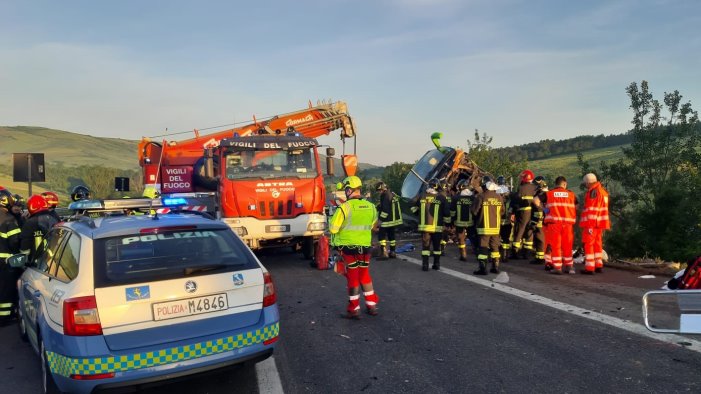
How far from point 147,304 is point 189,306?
0.30 metres

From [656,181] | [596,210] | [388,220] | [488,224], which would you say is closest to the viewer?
[596,210]

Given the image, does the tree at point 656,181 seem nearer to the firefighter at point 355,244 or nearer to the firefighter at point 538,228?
the firefighter at point 538,228

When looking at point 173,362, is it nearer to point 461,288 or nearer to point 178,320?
point 178,320

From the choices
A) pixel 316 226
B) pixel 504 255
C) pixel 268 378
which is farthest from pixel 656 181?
pixel 268 378

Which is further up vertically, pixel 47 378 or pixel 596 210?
pixel 596 210

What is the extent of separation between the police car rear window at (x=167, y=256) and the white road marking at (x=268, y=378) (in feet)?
3.37

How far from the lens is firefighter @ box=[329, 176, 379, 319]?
21.0 ft

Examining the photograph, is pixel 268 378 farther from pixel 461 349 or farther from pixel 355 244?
pixel 355 244

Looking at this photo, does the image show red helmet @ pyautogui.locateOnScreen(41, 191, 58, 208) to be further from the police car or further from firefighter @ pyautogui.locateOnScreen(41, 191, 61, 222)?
the police car

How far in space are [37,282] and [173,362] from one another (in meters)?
1.98

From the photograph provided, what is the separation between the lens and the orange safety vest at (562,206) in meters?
9.05

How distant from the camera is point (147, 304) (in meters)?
3.64

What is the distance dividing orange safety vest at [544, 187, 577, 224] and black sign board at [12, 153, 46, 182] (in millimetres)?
14065

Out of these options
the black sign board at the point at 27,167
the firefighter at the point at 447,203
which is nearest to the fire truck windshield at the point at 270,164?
the firefighter at the point at 447,203
